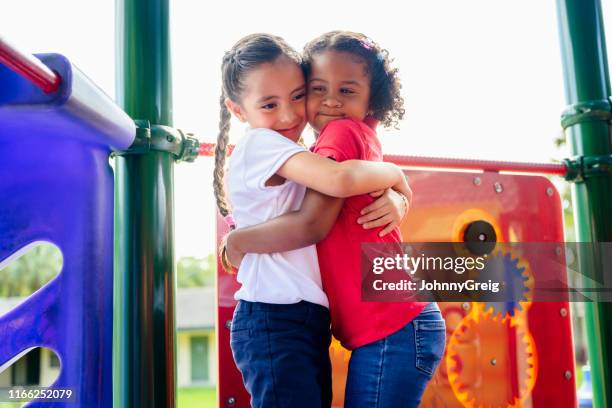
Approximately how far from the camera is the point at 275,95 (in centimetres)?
102

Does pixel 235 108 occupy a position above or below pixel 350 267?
above

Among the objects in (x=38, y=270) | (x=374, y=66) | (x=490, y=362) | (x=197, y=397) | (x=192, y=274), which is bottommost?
(x=197, y=397)

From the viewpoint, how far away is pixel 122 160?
110cm

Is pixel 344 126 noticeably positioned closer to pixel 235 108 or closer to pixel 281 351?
pixel 235 108

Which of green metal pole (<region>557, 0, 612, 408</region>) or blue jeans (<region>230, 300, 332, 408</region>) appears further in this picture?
green metal pole (<region>557, 0, 612, 408</region>)

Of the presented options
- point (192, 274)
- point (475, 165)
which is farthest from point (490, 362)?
point (192, 274)

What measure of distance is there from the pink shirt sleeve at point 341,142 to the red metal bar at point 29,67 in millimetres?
387

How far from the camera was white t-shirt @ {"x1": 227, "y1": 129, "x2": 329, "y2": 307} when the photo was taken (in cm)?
95

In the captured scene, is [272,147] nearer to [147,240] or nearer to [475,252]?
[147,240]

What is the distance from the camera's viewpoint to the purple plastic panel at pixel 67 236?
882 mm

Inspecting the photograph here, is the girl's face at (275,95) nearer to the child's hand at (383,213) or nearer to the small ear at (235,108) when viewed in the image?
the small ear at (235,108)

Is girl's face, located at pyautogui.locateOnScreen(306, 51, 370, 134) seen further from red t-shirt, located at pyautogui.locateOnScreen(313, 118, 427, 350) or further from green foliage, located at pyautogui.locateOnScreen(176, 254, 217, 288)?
green foliage, located at pyautogui.locateOnScreen(176, 254, 217, 288)

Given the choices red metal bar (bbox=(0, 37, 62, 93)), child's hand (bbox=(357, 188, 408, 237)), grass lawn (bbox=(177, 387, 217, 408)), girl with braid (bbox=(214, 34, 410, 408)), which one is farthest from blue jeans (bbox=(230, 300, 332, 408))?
grass lawn (bbox=(177, 387, 217, 408))

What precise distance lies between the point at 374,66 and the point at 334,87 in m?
0.09
